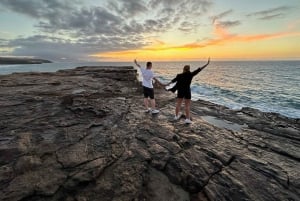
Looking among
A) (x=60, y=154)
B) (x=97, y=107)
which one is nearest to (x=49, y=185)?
(x=60, y=154)

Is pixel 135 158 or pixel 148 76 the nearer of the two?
pixel 135 158

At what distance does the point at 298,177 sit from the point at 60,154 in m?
6.13

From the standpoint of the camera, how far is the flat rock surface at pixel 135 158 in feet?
16.0

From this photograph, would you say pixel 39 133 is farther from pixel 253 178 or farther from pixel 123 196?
pixel 253 178

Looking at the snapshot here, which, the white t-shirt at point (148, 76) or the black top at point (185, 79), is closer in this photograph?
the black top at point (185, 79)

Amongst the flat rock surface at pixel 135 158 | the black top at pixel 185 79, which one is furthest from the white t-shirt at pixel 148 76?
the flat rock surface at pixel 135 158

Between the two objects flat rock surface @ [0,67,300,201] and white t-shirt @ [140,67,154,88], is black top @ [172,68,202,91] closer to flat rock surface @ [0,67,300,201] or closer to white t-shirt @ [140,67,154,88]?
white t-shirt @ [140,67,154,88]

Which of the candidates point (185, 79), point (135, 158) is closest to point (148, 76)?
point (185, 79)

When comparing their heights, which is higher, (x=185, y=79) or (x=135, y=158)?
(x=185, y=79)

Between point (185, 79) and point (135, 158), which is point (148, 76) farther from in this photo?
point (135, 158)

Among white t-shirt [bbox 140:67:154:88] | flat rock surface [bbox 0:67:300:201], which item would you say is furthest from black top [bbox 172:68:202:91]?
flat rock surface [bbox 0:67:300:201]

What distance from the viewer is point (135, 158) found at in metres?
5.98

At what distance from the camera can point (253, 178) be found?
5.55 m

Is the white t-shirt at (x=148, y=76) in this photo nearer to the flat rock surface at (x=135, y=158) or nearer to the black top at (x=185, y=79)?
the black top at (x=185, y=79)
